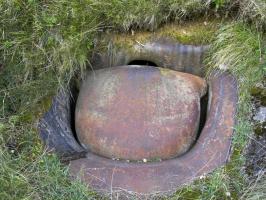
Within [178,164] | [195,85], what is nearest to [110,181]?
[178,164]

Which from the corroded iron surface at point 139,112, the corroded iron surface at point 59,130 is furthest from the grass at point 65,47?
the corroded iron surface at point 139,112

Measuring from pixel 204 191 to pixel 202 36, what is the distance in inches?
43.9

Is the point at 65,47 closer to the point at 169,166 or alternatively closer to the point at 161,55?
the point at 161,55

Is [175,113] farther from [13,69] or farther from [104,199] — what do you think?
[13,69]

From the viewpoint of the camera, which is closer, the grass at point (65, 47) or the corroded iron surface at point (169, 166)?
the corroded iron surface at point (169, 166)

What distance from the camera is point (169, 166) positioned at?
10.1ft

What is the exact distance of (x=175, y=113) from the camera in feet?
10.6

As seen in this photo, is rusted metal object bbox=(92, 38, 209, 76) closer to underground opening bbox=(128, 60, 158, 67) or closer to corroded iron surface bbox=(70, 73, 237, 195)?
underground opening bbox=(128, 60, 158, 67)

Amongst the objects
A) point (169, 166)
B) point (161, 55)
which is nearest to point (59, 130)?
point (169, 166)

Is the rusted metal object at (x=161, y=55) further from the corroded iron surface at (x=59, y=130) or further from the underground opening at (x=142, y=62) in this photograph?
the corroded iron surface at (x=59, y=130)

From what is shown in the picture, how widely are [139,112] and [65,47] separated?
653 mm

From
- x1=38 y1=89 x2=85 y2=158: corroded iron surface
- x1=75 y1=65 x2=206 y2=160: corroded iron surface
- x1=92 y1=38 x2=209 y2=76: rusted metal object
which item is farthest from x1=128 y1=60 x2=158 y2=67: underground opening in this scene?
x1=38 y1=89 x2=85 y2=158: corroded iron surface

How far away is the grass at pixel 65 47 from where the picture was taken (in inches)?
125

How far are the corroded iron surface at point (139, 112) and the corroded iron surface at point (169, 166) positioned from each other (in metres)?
0.09
